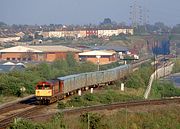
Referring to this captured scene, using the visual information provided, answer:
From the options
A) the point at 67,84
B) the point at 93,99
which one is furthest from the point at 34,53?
the point at 67,84

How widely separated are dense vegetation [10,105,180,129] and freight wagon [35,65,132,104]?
19.0 ft

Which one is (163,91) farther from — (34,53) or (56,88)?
(34,53)

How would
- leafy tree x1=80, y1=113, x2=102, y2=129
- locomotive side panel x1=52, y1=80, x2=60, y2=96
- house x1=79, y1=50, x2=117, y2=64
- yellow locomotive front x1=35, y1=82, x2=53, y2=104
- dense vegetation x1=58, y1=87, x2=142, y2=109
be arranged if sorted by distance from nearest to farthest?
leafy tree x1=80, y1=113, x2=102, y2=129
yellow locomotive front x1=35, y1=82, x2=53, y2=104
locomotive side panel x1=52, y1=80, x2=60, y2=96
dense vegetation x1=58, y1=87, x2=142, y2=109
house x1=79, y1=50, x2=117, y2=64

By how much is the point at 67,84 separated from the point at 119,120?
11428 millimetres

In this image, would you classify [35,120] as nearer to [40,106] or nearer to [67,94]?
[40,106]

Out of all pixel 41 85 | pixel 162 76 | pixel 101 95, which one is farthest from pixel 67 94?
pixel 162 76

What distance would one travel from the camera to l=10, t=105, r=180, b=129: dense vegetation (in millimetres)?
25941

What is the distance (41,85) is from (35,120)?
8.95m

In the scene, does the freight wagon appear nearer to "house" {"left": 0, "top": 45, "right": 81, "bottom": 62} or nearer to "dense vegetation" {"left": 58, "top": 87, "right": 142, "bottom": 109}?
"dense vegetation" {"left": 58, "top": 87, "right": 142, "bottom": 109}

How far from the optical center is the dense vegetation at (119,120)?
85.1 ft

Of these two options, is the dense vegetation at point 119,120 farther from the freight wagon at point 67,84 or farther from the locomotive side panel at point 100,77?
the locomotive side panel at point 100,77

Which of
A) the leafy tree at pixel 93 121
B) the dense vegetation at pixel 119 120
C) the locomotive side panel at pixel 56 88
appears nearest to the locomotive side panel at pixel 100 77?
the locomotive side panel at pixel 56 88

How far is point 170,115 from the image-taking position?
34.4 meters

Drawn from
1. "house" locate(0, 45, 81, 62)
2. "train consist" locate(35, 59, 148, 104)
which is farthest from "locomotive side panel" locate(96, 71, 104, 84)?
"house" locate(0, 45, 81, 62)
